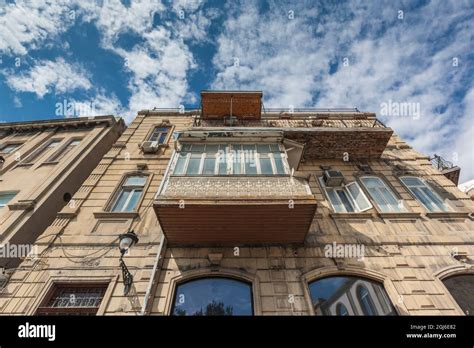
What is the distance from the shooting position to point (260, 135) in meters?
9.10

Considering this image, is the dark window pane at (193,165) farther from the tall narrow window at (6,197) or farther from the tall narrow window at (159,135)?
the tall narrow window at (6,197)

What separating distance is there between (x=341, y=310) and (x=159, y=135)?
10866 mm

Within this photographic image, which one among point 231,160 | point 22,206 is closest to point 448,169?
point 231,160

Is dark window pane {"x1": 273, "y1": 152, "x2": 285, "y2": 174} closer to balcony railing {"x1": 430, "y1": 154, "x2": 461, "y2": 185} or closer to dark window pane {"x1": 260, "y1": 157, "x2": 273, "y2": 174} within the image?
dark window pane {"x1": 260, "y1": 157, "x2": 273, "y2": 174}

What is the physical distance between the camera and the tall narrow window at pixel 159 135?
12259mm

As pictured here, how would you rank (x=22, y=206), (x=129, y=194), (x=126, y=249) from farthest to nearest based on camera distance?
(x=129, y=194) < (x=22, y=206) < (x=126, y=249)

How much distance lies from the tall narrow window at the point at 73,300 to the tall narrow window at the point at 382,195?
918cm

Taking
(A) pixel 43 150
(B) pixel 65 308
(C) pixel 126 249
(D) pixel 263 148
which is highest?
(A) pixel 43 150

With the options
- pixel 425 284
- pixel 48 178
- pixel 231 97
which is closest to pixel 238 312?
pixel 425 284

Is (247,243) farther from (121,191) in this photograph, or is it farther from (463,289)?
(463,289)

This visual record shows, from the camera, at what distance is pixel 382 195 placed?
9.09 m

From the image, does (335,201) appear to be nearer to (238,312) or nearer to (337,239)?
(337,239)

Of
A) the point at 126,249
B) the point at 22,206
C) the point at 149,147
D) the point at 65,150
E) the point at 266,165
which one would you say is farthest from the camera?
the point at 65,150

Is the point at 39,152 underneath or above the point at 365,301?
above
